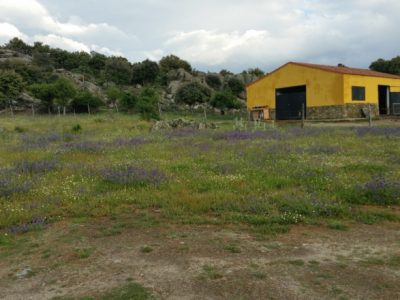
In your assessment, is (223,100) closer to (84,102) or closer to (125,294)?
(84,102)

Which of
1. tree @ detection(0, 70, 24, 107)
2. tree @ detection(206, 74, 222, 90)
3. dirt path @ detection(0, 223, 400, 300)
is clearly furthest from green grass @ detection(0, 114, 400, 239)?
tree @ detection(206, 74, 222, 90)

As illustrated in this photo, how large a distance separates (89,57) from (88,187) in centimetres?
10871

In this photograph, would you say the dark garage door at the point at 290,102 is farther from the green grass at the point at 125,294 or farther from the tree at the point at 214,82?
the tree at the point at 214,82

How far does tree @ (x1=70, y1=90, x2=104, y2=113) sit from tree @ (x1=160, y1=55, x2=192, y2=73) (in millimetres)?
46612

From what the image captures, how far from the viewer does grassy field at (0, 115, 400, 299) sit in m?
7.99

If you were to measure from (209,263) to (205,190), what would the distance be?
4565mm

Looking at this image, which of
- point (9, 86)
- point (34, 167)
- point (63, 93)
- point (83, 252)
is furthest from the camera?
point (9, 86)

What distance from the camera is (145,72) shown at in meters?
97.4

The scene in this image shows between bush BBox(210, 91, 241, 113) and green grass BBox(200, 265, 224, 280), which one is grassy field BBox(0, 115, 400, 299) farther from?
bush BBox(210, 91, 241, 113)

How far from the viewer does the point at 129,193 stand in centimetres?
1001

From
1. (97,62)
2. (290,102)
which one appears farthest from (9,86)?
(97,62)

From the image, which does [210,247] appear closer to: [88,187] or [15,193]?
[88,187]

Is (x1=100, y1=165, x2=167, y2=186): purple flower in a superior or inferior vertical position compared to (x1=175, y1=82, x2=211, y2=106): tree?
inferior

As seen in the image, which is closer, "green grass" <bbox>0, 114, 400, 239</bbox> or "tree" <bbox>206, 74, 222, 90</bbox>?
"green grass" <bbox>0, 114, 400, 239</bbox>
